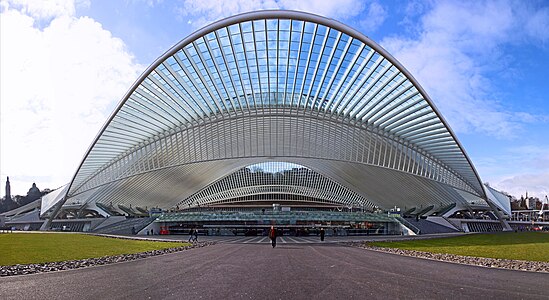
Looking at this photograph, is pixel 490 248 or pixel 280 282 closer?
pixel 280 282

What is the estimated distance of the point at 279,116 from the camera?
6138cm

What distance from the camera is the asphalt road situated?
11.5m

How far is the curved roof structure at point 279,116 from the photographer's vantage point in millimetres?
38844

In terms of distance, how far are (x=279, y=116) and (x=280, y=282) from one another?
48.6 metres

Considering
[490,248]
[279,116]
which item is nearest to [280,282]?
[490,248]

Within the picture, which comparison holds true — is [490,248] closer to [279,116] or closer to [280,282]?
[280,282]

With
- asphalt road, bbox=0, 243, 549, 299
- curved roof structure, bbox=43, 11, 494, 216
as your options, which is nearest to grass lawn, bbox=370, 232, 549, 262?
asphalt road, bbox=0, 243, 549, 299

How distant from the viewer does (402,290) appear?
480 inches

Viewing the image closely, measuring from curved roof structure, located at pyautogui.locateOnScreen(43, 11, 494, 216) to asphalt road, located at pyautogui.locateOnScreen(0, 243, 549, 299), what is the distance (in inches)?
922

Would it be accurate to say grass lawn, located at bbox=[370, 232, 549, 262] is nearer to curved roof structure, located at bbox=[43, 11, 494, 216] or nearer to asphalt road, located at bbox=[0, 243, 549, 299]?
asphalt road, located at bbox=[0, 243, 549, 299]

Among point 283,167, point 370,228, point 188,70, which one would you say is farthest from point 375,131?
point 283,167

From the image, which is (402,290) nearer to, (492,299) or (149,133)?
(492,299)

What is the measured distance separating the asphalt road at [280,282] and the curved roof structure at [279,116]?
23429mm

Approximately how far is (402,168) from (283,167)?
5418 cm
